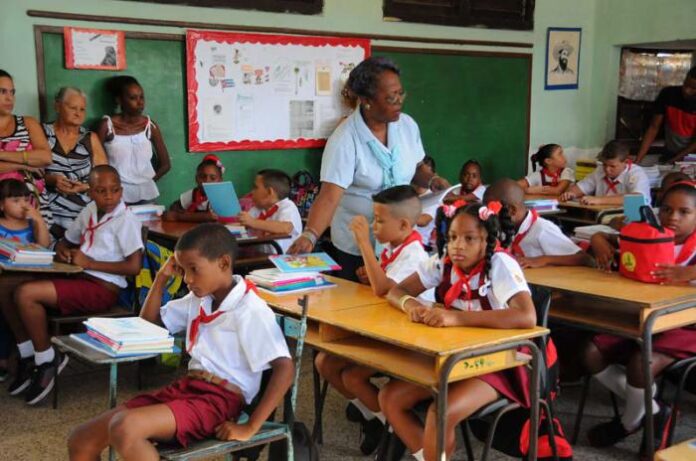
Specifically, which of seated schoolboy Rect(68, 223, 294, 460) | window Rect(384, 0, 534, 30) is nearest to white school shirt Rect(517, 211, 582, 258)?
seated schoolboy Rect(68, 223, 294, 460)

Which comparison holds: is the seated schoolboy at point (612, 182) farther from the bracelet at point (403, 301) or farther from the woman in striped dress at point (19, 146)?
the woman in striped dress at point (19, 146)

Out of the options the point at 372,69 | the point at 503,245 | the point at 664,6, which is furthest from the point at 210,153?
the point at 664,6

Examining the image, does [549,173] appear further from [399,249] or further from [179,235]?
[399,249]

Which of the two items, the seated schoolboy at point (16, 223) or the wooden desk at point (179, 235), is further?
the wooden desk at point (179, 235)

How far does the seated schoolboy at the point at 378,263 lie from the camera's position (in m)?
2.96

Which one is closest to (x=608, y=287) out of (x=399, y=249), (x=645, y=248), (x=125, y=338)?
(x=645, y=248)

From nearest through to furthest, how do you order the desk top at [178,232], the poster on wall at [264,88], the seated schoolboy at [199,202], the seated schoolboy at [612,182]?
the desk top at [178,232] < the seated schoolboy at [199,202] < the seated schoolboy at [612,182] < the poster on wall at [264,88]

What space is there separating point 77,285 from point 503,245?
220 cm

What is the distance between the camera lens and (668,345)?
3.21 metres

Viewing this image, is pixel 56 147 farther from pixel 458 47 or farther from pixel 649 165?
pixel 649 165

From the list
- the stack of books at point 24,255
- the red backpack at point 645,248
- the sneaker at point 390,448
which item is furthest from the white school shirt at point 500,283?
the stack of books at point 24,255

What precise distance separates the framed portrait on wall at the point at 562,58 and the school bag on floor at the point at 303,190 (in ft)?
9.42

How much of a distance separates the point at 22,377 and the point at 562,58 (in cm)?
589

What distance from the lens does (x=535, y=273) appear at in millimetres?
3428
